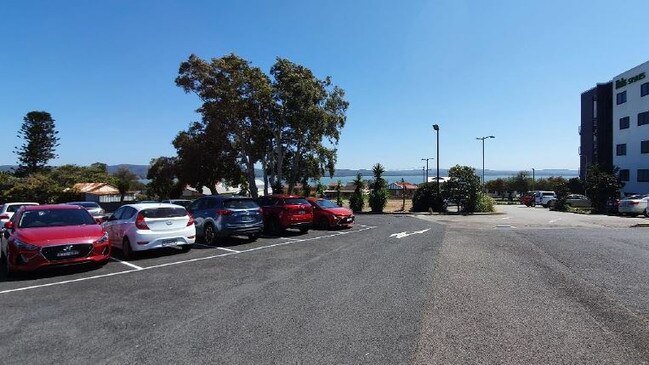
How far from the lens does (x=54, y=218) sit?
10.6 meters

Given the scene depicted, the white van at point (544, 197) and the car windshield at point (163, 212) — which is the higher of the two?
the car windshield at point (163, 212)

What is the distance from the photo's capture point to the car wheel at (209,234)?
574 inches

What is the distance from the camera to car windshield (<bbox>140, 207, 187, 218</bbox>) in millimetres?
12320

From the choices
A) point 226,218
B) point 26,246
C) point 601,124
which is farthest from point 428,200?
point 601,124

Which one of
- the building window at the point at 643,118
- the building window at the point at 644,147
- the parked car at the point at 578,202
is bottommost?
the parked car at the point at 578,202

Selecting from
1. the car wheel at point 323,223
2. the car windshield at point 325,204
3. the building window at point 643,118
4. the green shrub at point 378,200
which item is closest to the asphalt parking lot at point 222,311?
the car wheel at point 323,223

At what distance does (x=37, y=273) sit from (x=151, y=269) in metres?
2.36

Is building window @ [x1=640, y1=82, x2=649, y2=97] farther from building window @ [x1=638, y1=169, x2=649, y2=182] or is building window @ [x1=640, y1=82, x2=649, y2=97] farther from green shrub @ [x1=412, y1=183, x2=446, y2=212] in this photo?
green shrub @ [x1=412, y1=183, x2=446, y2=212]

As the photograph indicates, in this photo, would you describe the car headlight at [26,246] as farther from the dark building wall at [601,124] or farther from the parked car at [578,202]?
the dark building wall at [601,124]

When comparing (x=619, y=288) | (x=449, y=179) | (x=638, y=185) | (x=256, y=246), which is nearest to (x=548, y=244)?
(x=619, y=288)

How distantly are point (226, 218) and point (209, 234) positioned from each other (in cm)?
86

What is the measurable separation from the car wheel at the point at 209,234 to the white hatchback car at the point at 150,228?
1415 millimetres

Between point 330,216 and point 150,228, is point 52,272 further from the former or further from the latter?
point 330,216

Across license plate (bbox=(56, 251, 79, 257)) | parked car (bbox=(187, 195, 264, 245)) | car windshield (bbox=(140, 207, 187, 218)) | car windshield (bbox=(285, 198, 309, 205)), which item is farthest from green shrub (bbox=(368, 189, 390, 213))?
license plate (bbox=(56, 251, 79, 257))
